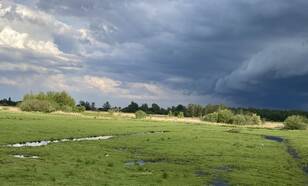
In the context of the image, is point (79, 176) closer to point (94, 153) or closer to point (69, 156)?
point (69, 156)

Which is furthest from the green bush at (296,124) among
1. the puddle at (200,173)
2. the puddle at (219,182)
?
the puddle at (219,182)

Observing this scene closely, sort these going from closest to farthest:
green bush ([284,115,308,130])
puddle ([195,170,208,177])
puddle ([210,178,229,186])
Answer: puddle ([210,178,229,186]), puddle ([195,170,208,177]), green bush ([284,115,308,130])

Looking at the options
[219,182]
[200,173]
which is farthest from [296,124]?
[219,182]

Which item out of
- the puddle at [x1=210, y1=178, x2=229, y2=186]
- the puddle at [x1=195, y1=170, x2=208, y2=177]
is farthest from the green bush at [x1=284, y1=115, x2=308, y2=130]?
the puddle at [x1=210, y1=178, x2=229, y2=186]

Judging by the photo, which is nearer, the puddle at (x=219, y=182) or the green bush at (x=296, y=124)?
the puddle at (x=219, y=182)

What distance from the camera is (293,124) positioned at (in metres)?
186

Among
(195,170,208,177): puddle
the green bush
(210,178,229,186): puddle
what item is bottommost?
(210,178,229,186): puddle

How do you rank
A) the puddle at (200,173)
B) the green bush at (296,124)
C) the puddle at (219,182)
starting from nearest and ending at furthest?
1. the puddle at (219,182)
2. the puddle at (200,173)
3. the green bush at (296,124)

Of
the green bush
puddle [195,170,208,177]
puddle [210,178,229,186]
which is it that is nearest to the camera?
puddle [210,178,229,186]

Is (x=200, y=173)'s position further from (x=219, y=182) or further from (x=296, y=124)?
(x=296, y=124)

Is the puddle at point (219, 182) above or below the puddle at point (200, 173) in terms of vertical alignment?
below

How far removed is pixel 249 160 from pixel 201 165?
8.91 metres

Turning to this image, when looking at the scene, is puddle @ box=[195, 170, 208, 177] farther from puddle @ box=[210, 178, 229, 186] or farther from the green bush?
the green bush

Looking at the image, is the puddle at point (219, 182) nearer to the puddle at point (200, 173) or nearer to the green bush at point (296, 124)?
the puddle at point (200, 173)
